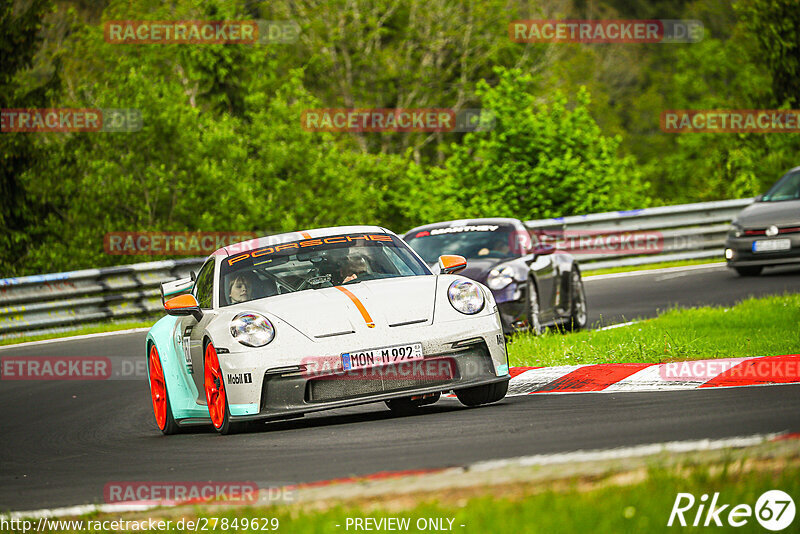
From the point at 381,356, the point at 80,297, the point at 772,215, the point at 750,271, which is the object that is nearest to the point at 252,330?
the point at 381,356

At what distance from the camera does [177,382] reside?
869 centimetres

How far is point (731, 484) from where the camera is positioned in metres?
4.23

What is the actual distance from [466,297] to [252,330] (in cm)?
141

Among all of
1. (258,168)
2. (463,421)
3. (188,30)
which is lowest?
(463,421)

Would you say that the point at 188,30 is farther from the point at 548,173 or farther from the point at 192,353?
the point at 192,353

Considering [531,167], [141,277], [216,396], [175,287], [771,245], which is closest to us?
[216,396]

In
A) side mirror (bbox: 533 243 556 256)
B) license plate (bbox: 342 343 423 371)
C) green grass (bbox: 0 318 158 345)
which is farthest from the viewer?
green grass (bbox: 0 318 158 345)

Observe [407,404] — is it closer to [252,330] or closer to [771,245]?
[252,330]

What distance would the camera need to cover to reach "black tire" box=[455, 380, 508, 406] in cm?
802

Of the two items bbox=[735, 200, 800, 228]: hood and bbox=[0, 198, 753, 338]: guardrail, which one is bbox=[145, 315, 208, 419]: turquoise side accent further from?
bbox=[735, 200, 800, 228]: hood

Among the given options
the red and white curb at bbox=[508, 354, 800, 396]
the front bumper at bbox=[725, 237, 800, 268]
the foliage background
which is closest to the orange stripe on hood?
the red and white curb at bbox=[508, 354, 800, 396]

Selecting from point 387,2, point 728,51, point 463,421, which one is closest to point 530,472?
point 463,421

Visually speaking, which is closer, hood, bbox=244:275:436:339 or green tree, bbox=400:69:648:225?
hood, bbox=244:275:436:339

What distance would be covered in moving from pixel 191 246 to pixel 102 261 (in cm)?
209
